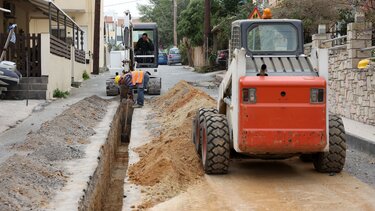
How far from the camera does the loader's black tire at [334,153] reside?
8.82 m

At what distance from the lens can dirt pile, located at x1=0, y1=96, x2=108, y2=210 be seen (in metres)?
Answer: 6.79

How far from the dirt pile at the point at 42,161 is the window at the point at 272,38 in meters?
3.31

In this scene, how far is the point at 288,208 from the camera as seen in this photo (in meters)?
7.16

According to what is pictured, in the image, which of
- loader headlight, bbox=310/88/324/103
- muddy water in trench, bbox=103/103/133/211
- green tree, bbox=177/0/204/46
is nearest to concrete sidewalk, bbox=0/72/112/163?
muddy water in trench, bbox=103/103/133/211

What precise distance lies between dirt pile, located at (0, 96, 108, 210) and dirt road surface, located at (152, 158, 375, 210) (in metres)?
1.46

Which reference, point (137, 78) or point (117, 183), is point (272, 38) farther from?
point (137, 78)

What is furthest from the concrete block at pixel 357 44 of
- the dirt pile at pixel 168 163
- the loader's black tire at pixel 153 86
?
the loader's black tire at pixel 153 86

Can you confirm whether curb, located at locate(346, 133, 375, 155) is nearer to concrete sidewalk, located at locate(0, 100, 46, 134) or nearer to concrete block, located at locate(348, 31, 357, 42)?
concrete block, located at locate(348, 31, 357, 42)

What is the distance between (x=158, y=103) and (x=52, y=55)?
3766 millimetres

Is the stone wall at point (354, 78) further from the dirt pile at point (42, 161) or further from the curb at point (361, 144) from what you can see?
the dirt pile at point (42, 161)

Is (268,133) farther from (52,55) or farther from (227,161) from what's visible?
(52,55)

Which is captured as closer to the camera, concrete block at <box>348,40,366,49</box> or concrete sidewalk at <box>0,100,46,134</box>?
concrete sidewalk at <box>0,100,46,134</box>

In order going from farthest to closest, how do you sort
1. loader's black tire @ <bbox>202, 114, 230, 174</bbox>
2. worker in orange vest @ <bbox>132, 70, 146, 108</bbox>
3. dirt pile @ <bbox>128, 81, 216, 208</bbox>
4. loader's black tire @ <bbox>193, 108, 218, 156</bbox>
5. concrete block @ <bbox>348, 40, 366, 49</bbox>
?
worker in orange vest @ <bbox>132, 70, 146, 108</bbox>
concrete block @ <bbox>348, 40, 366, 49</bbox>
loader's black tire @ <bbox>193, 108, 218, 156</bbox>
loader's black tire @ <bbox>202, 114, 230, 174</bbox>
dirt pile @ <bbox>128, 81, 216, 208</bbox>

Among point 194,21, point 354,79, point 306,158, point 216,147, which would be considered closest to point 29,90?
point 354,79
